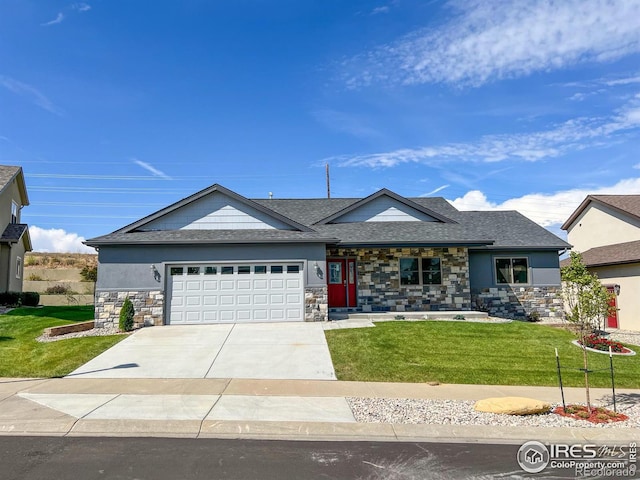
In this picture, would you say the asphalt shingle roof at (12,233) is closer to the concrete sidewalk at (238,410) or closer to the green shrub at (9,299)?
the green shrub at (9,299)

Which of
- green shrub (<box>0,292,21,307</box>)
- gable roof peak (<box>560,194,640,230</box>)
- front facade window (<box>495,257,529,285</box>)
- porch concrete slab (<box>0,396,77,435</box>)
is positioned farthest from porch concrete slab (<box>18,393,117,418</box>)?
gable roof peak (<box>560,194,640,230</box>)

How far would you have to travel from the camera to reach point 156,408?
770cm

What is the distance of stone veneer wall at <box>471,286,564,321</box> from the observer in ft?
65.0

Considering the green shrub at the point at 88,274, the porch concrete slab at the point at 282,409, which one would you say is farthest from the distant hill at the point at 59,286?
the porch concrete slab at the point at 282,409

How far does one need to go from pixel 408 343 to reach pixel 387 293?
5.92 meters

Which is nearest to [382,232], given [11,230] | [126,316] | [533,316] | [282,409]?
[533,316]

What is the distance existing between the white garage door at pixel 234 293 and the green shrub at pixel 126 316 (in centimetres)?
131

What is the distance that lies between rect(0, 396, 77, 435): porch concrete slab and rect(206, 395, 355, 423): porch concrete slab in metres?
2.27

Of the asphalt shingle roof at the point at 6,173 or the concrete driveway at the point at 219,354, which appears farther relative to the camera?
the asphalt shingle roof at the point at 6,173

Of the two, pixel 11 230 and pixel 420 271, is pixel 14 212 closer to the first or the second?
pixel 11 230

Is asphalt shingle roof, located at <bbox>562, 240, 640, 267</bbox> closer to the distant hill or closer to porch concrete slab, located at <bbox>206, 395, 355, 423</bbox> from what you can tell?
porch concrete slab, located at <bbox>206, 395, 355, 423</bbox>

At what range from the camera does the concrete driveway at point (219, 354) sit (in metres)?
10.4

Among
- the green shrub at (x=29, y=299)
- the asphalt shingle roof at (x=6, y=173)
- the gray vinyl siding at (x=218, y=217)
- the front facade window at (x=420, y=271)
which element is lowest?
the green shrub at (x=29, y=299)

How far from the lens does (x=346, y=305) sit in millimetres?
18906
